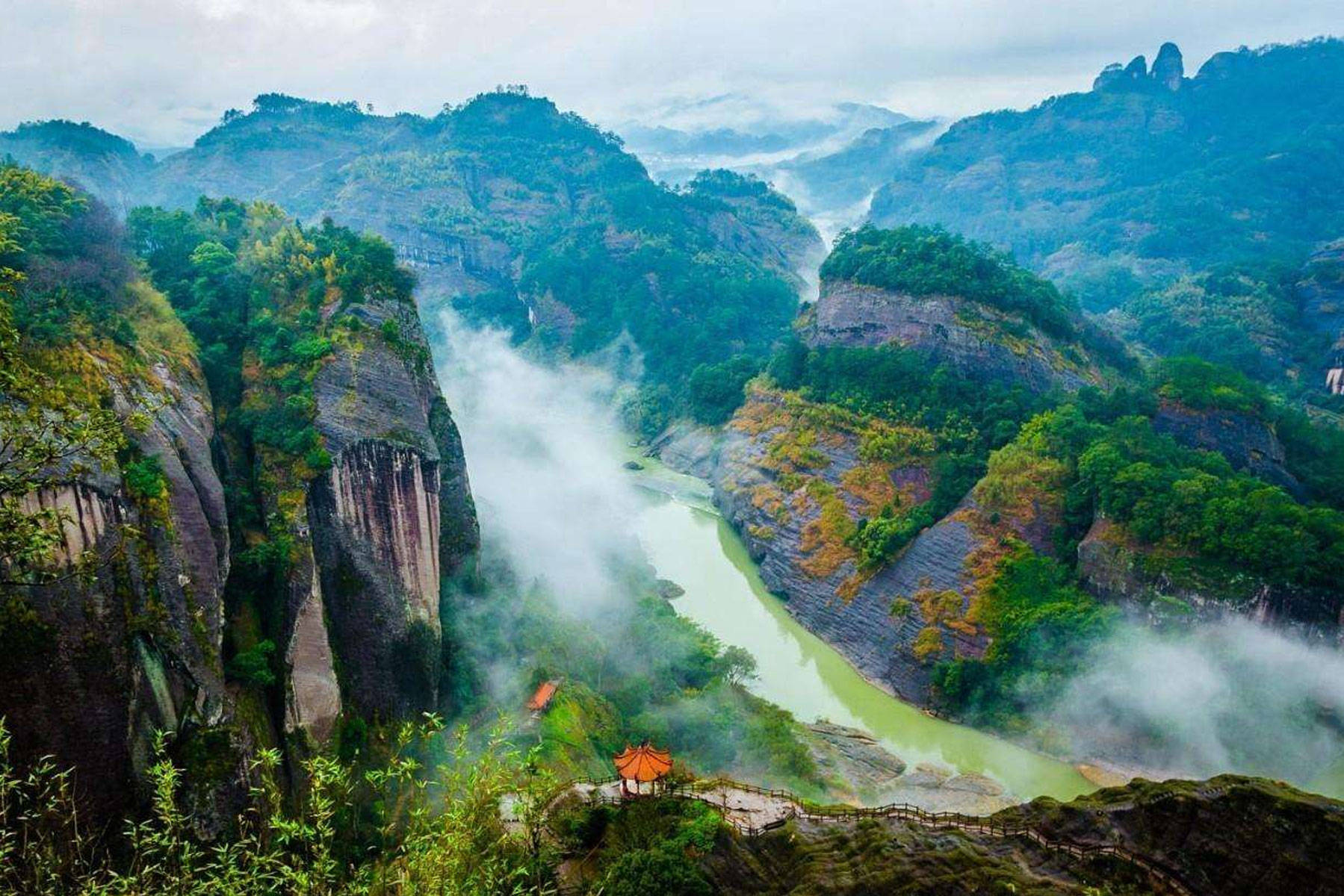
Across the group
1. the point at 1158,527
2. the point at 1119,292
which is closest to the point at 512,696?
the point at 1158,527

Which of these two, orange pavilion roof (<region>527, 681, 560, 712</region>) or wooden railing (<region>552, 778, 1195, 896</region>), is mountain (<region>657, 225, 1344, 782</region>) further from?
wooden railing (<region>552, 778, 1195, 896</region>)

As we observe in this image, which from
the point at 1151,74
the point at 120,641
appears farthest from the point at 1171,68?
the point at 120,641

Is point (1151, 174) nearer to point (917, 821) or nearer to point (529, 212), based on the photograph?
point (529, 212)

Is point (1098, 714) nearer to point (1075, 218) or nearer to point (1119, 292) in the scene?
point (1119, 292)

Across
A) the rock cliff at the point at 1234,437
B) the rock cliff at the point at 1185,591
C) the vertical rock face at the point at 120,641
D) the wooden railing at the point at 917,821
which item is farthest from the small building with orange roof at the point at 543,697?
the rock cliff at the point at 1234,437

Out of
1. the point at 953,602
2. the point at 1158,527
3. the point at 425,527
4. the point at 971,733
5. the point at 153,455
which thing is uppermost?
the point at 153,455

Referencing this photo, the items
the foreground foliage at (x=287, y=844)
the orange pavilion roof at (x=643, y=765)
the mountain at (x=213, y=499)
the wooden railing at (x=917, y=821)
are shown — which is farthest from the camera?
the orange pavilion roof at (x=643, y=765)

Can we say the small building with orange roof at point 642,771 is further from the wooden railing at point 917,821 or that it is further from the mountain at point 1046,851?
the mountain at point 1046,851
